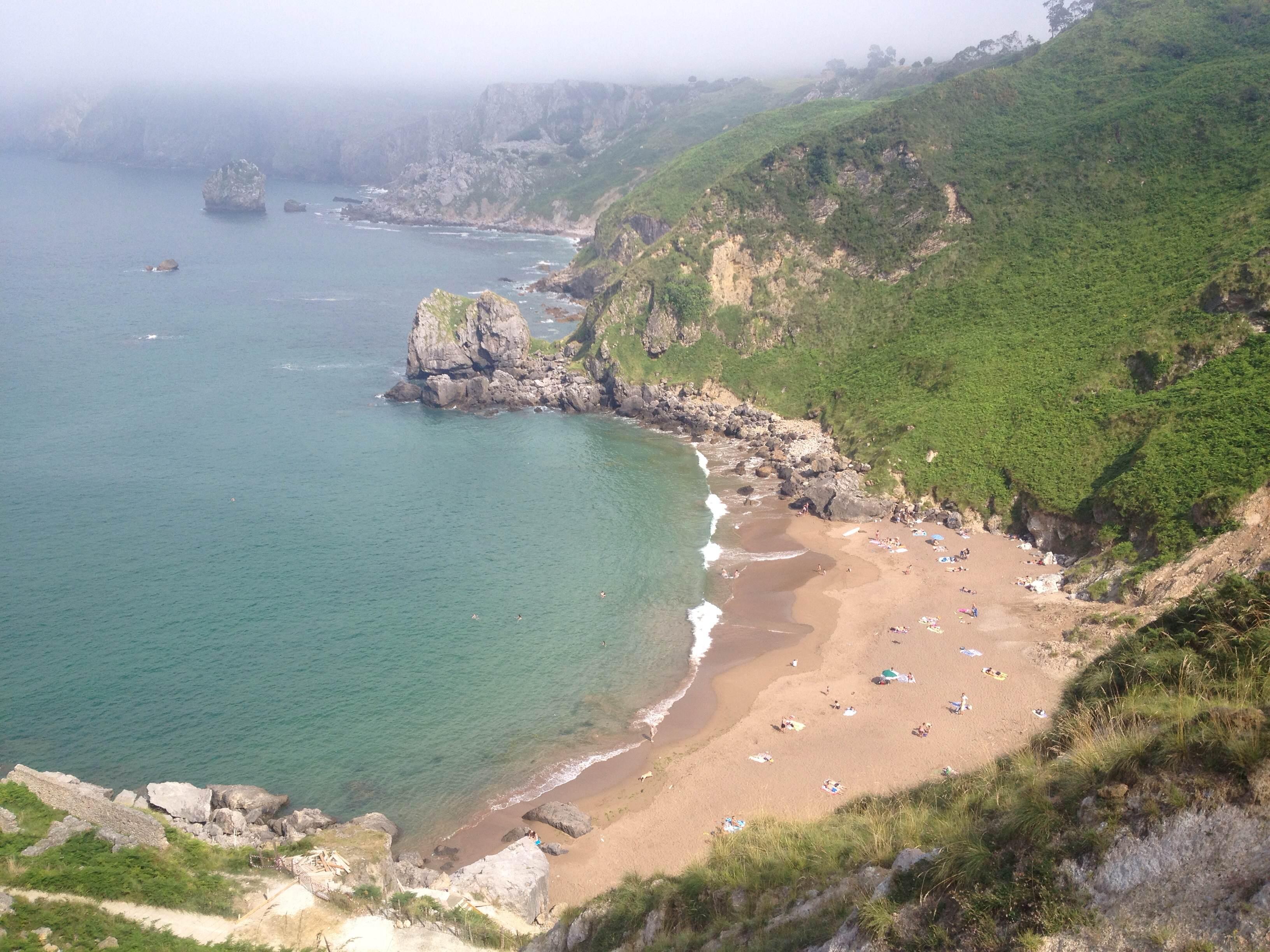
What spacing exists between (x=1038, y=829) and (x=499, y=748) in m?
31.6

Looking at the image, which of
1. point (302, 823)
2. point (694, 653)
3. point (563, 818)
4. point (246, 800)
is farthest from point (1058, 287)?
point (246, 800)

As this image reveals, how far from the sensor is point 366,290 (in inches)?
5187

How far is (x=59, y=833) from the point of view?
25.1 metres

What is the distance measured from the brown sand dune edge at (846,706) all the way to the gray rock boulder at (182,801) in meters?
14.1

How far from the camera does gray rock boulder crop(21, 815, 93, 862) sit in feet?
79.8

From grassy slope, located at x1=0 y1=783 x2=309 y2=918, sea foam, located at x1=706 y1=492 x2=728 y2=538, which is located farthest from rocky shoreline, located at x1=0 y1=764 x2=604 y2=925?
sea foam, located at x1=706 y1=492 x2=728 y2=538

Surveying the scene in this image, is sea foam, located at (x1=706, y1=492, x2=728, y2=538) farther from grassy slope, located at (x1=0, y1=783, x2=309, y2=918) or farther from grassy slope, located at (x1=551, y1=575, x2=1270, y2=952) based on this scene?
grassy slope, located at (x1=551, y1=575, x2=1270, y2=952)

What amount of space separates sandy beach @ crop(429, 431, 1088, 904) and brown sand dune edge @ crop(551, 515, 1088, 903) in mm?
84

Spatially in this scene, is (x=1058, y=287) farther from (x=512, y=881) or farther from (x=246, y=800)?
(x=246, y=800)

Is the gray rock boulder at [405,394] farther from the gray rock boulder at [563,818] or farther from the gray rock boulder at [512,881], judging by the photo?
the gray rock boulder at [512,881]

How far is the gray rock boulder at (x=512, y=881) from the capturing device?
26.2m

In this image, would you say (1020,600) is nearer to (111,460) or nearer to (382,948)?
(382,948)

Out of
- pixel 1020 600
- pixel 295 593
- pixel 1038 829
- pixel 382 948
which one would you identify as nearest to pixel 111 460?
pixel 295 593

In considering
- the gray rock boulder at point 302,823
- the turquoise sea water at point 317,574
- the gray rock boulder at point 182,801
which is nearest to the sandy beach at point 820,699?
the turquoise sea water at point 317,574
